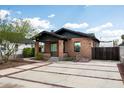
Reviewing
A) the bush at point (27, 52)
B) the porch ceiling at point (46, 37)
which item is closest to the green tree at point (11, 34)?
the porch ceiling at point (46, 37)

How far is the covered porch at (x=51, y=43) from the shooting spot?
17.2m

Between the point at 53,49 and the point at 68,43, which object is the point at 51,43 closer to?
the point at 53,49

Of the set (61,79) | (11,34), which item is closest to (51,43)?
(11,34)

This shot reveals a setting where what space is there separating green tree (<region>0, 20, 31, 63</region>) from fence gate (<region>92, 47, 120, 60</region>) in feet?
26.6

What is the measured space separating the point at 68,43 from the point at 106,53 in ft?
14.7

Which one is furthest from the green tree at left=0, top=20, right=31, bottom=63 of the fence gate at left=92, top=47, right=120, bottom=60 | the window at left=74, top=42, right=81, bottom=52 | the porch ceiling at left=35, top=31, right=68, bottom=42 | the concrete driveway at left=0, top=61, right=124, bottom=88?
the fence gate at left=92, top=47, right=120, bottom=60

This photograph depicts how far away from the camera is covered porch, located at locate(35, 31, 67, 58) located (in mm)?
17188

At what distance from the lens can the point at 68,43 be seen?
19109 millimetres

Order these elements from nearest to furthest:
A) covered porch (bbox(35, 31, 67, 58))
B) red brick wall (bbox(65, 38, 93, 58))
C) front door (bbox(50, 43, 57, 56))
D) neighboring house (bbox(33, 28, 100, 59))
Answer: covered porch (bbox(35, 31, 67, 58)) < neighboring house (bbox(33, 28, 100, 59)) < red brick wall (bbox(65, 38, 93, 58)) < front door (bbox(50, 43, 57, 56))

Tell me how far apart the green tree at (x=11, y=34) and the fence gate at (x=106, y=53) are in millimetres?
8107

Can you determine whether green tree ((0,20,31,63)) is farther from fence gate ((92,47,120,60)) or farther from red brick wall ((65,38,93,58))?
fence gate ((92,47,120,60))
